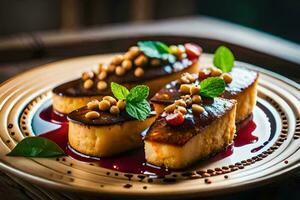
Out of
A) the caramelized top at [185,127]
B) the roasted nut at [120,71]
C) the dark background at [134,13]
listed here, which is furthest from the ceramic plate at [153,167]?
the dark background at [134,13]

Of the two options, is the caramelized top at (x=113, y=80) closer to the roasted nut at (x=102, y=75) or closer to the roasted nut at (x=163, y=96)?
the roasted nut at (x=102, y=75)

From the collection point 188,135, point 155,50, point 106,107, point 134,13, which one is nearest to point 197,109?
point 188,135

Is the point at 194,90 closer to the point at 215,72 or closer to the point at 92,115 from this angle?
the point at 215,72

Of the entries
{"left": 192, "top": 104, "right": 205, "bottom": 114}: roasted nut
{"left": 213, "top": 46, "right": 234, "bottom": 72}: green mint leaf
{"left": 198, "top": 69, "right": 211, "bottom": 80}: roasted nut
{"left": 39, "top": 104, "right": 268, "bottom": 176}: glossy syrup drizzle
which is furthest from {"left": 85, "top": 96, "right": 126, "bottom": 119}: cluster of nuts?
{"left": 213, "top": 46, "right": 234, "bottom": 72}: green mint leaf

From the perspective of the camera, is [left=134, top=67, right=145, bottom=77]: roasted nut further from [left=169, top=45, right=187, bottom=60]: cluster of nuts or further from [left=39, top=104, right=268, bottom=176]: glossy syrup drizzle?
[left=39, top=104, right=268, bottom=176]: glossy syrup drizzle

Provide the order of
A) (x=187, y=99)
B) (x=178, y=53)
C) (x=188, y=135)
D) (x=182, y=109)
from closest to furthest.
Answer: (x=188, y=135) < (x=182, y=109) < (x=187, y=99) < (x=178, y=53)

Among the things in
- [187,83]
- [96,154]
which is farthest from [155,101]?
[96,154]
